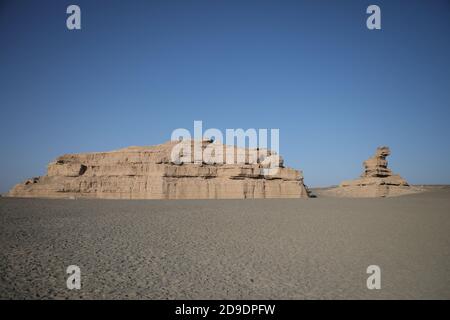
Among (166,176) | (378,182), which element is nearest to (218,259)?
(166,176)

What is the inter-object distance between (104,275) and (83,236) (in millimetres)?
4415

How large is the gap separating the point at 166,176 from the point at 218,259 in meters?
35.6

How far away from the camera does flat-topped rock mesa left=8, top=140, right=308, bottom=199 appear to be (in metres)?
43.5

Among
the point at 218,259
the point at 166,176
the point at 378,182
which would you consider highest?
the point at 166,176

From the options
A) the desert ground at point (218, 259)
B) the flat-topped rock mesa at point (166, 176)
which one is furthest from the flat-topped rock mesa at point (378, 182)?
the desert ground at point (218, 259)

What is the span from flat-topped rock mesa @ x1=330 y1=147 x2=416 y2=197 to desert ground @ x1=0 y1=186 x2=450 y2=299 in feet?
126

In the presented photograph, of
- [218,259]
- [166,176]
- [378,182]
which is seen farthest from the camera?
[378,182]

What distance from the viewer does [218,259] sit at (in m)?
8.52

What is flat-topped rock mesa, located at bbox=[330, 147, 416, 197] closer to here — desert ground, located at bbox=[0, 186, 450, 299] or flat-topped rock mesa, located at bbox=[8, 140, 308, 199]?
flat-topped rock mesa, located at bbox=[8, 140, 308, 199]

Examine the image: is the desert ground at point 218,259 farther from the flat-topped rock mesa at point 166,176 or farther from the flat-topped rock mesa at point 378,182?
the flat-topped rock mesa at point 378,182

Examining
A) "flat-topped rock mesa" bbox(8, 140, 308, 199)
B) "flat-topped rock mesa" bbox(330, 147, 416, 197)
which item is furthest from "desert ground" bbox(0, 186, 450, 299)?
"flat-topped rock mesa" bbox(330, 147, 416, 197)

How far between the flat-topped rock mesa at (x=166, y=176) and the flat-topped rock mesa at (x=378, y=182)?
12.9 meters

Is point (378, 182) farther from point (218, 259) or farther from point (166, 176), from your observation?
point (218, 259)
